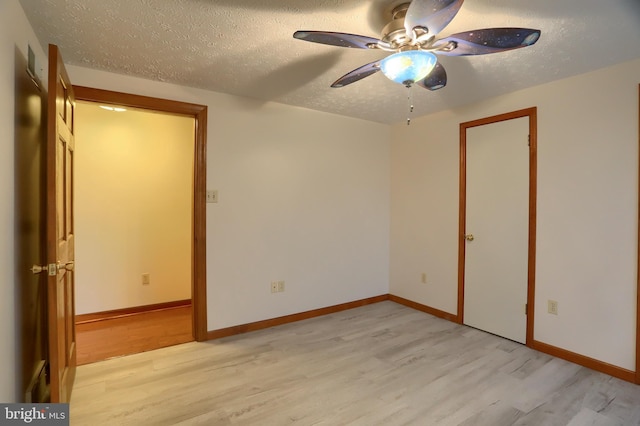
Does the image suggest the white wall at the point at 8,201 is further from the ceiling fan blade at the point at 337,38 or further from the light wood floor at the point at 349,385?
the ceiling fan blade at the point at 337,38

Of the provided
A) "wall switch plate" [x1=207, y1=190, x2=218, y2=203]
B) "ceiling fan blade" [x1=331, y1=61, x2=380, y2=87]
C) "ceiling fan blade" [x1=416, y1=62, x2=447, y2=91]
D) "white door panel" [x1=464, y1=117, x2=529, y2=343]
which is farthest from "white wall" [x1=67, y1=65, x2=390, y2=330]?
"ceiling fan blade" [x1=416, y1=62, x2=447, y2=91]

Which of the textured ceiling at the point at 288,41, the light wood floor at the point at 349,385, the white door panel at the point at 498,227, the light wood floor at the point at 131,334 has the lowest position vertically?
the light wood floor at the point at 349,385

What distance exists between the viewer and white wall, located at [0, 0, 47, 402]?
4.61 ft

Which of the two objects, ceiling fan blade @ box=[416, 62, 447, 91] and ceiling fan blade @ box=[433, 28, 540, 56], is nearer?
ceiling fan blade @ box=[433, 28, 540, 56]

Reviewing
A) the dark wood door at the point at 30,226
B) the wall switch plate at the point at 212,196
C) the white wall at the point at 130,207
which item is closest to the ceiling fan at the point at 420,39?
the dark wood door at the point at 30,226

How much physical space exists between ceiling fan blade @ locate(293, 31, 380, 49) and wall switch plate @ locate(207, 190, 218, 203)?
1782mm

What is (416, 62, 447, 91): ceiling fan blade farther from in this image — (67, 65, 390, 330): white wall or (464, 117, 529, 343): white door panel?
(67, 65, 390, 330): white wall

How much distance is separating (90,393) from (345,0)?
2791mm

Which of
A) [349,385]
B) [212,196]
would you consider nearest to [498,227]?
[349,385]

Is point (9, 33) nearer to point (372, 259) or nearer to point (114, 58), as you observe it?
point (114, 58)

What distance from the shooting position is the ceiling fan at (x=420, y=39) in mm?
1346

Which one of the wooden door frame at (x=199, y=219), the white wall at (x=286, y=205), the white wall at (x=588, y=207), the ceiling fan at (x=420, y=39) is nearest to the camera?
the ceiling fan at (x=420, y=39)

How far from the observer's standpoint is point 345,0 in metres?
1.53

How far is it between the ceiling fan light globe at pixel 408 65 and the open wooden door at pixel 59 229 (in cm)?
168
